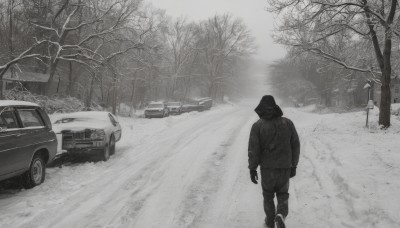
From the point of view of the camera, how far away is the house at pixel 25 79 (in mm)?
24725

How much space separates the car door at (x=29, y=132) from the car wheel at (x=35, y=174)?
0.81 ft

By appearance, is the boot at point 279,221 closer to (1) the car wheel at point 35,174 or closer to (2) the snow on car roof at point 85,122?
(1) the car wheel at point 35,174

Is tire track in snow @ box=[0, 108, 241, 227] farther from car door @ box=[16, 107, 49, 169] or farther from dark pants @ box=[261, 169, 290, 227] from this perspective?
dark pants @ box=[261, 169, 290, 227]

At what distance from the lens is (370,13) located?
17.1 metres

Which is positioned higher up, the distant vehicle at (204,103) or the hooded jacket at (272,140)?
the hooded jacket at (272,140)

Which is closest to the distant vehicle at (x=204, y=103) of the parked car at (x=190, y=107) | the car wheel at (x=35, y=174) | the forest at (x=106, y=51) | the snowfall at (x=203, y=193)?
the parked car at (x=190, y=107)

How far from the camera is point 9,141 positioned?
24.7ft

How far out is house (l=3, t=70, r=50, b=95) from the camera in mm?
24725

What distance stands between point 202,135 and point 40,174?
963 centimetres

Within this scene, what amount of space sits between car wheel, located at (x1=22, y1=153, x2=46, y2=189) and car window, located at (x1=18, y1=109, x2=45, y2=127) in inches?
28.9

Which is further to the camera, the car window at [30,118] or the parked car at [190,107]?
the parked car at [190,107]

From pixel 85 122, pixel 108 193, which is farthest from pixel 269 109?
pixel 85 122

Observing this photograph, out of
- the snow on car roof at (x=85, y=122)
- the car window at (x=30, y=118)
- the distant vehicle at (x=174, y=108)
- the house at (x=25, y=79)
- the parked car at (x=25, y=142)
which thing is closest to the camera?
the parked car at (x=25, y=142)

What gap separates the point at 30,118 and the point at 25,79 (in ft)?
68.0
